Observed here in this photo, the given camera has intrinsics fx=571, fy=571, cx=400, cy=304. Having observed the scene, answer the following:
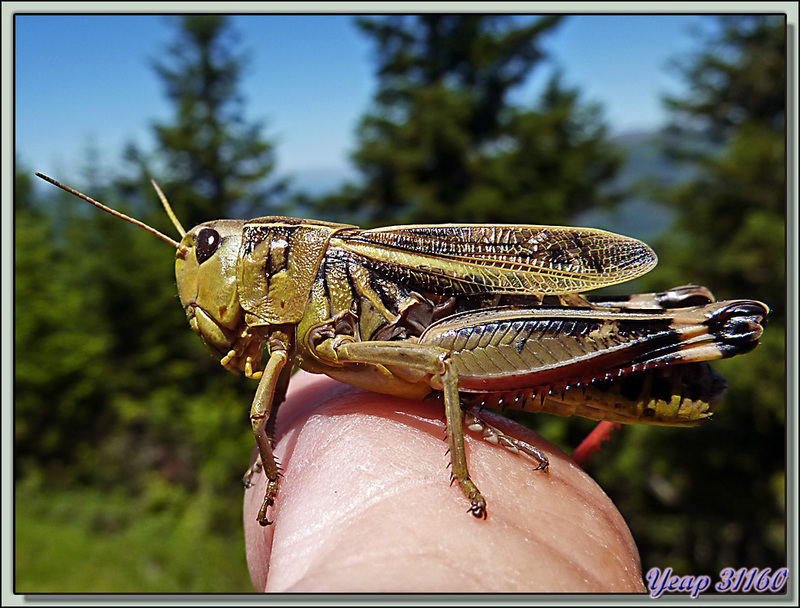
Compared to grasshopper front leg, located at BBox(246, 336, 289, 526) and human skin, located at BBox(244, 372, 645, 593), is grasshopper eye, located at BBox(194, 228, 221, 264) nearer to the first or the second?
grasshopper front leg, located at BBox(246, 336, 289, 526)

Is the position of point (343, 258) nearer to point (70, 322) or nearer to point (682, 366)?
point (682, 366)

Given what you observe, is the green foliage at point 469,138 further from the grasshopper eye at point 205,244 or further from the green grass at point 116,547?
the grasshopper eye at point 205,244

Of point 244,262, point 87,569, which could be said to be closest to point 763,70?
point 244,262

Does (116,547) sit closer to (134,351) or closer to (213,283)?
(134,351)

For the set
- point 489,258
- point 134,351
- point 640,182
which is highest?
point 640,182

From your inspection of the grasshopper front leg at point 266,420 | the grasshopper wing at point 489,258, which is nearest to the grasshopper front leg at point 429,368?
the grasshopper front leg at point 266,420

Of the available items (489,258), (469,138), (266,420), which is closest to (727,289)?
(469,138)

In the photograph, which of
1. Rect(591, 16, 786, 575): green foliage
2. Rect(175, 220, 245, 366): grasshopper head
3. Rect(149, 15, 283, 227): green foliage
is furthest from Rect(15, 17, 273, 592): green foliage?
Rect(175, 220, 245, 366): grasshopper head

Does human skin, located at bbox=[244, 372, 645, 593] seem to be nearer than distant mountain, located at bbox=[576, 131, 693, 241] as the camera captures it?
Yes
